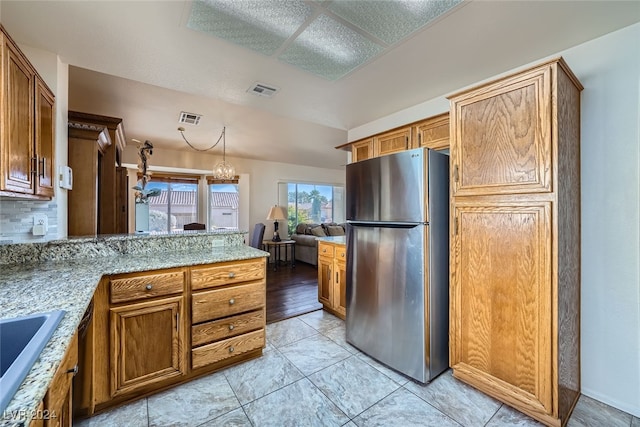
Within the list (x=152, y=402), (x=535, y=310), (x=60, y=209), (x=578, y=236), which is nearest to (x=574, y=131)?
(x=578, y=236)

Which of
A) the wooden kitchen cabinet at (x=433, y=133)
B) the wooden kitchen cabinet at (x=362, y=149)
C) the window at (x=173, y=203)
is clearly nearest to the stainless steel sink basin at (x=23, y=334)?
the wooden kitchen cabinet at (x=433, y=133)

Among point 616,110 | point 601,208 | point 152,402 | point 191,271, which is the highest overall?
point 616,110

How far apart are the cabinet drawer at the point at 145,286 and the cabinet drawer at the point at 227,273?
10 cm

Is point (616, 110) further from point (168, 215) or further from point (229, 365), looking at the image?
point (168, 215)

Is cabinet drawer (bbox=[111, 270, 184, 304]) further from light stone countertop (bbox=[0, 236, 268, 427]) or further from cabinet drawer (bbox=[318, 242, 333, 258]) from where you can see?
cabinet drawer (bbox=[318, 242, 333, 258])

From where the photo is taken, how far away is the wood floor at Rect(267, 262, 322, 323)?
313cm

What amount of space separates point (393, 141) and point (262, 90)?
1.34 m

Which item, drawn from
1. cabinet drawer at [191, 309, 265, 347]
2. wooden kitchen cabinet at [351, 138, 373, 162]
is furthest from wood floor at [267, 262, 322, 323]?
wooden kitchen cabinet at [351, 138, 373, 162]

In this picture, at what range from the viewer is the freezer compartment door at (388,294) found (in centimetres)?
184

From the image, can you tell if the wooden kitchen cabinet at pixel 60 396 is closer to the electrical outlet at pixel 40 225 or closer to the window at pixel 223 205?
the electrical outlet at pixel 40 225

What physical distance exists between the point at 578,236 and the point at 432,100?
62.1 inches

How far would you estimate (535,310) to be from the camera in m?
1.51

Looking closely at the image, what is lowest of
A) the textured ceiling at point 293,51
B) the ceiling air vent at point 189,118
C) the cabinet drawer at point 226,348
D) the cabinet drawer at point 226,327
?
the cabinet drawer at point 226,348

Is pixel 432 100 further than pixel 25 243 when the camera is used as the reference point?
Yes
